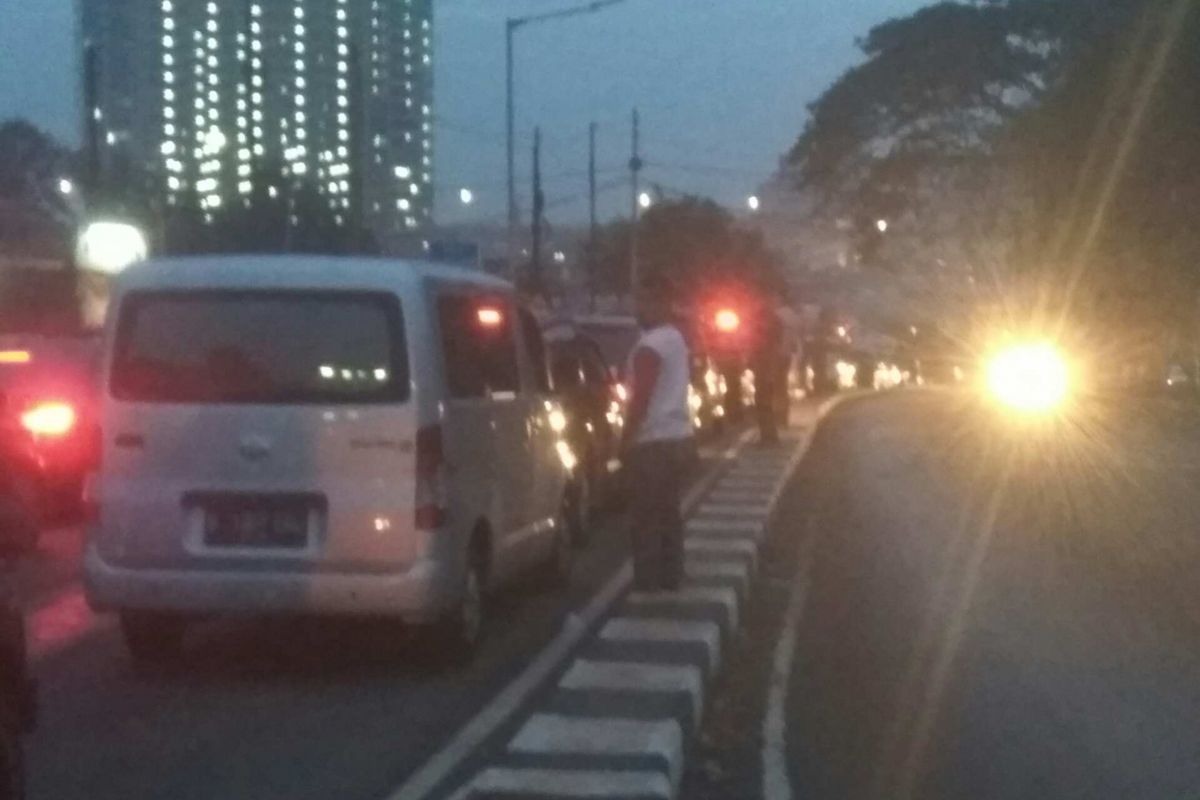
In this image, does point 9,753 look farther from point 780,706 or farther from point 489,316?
point 489,316

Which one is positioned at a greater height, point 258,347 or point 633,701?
point 258,347

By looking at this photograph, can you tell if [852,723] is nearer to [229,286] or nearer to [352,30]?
[229,286]

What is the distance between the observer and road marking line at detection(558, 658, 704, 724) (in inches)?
464

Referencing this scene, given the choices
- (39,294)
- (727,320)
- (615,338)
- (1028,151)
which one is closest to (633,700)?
(615,338)

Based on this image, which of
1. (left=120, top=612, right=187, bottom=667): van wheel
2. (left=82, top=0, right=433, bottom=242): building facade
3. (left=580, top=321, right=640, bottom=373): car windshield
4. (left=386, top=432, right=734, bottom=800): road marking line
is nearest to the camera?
(left=386, top=432, right=734, bottom=800): road marking line

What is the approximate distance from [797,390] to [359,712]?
49040 mm

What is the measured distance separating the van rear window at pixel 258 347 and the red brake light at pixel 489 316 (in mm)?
1562

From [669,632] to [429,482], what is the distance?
6.39 ft

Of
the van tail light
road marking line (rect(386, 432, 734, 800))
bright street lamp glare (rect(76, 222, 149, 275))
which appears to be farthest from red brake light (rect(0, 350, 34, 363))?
bright street lamp glare (rect(76, 222, 149, 275))

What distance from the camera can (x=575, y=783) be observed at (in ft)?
32.0

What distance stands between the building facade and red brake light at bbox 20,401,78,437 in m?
58.2

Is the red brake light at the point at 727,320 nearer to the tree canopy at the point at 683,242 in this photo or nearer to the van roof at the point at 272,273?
the van roof at the point at 272,273

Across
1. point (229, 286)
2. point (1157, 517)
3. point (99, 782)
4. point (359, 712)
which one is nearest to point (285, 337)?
point (229, 286)

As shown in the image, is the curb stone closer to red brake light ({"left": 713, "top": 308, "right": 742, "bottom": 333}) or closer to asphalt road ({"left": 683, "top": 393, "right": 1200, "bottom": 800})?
asphalt road ({"left": 683, "top": 393, "right": 1200, "bottom": 800})
